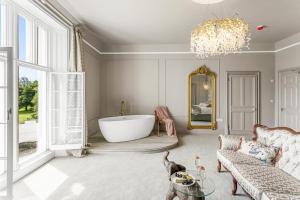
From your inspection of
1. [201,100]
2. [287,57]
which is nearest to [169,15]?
[201,100]

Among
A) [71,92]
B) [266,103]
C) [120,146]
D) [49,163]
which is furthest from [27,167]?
[266,103]

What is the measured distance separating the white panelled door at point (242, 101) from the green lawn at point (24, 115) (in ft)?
18.0

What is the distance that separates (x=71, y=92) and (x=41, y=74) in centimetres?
67

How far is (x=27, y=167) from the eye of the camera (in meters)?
3.20

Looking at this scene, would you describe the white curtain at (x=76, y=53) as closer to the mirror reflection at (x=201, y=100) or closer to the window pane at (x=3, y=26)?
the window pane at (x=3, y=26)

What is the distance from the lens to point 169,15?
4078 mm

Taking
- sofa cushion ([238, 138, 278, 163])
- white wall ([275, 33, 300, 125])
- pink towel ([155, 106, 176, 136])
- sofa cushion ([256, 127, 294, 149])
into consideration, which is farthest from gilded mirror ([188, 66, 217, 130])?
sofa cushion ([238, 138, 278, 163])

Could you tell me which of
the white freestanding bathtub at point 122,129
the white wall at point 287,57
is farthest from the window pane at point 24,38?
the white wall at point 287,57

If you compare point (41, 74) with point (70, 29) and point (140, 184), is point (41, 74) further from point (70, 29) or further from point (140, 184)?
point (140, 184)

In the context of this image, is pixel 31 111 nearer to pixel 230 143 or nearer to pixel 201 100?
pixel 230 143

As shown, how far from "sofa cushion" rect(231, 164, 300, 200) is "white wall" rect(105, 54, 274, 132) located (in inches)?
158

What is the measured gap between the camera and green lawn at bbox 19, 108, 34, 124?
11.2 ft

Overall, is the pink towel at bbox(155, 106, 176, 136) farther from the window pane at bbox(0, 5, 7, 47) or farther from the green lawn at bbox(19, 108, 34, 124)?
the window pane at bbox(0, 5, 7, 47)

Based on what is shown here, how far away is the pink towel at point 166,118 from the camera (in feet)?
18.3
